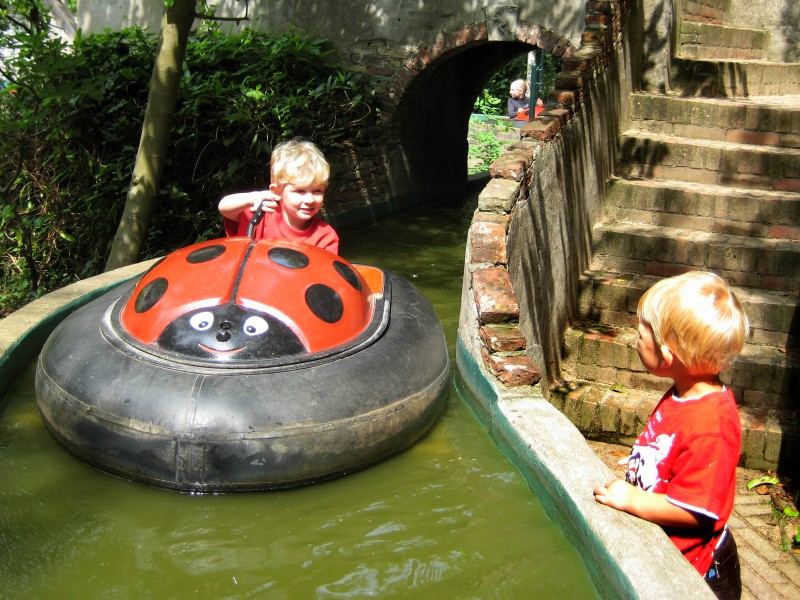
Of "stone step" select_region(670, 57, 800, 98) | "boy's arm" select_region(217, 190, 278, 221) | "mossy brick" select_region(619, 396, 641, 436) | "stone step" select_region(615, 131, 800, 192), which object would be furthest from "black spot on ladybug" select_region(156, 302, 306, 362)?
"stone step" select_region(670, 57, 800, 98)

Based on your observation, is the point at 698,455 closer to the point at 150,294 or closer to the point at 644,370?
the point at 150,294

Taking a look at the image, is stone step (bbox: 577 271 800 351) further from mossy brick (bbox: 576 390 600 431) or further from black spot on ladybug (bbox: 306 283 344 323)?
black spot on ladybug (bbox: 306 283 344 323)

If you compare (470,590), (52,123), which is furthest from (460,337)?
(52,123)

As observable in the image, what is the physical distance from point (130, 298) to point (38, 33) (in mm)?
3312

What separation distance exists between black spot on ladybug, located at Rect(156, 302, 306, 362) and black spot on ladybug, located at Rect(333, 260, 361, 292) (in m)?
0.51

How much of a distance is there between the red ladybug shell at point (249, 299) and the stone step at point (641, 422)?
6.57ft

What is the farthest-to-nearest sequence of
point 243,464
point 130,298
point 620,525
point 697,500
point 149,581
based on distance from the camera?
1. point 130,298
2. point 243,464
3. point 149,581
4. point 620,525
5. point 697,500

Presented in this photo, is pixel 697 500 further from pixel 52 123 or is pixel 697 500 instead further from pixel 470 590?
pixel 52 123

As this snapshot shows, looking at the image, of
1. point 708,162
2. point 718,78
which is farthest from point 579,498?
point 718,78

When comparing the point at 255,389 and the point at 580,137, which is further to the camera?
the point at 580,137

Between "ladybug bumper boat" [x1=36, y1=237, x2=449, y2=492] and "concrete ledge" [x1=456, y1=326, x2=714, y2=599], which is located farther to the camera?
"ladybug bumper boat" [x1=36, y1=237, x2=449, y2=492]

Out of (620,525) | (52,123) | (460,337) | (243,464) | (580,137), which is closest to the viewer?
(620,525)

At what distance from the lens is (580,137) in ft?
19.4

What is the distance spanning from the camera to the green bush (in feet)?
26.3
